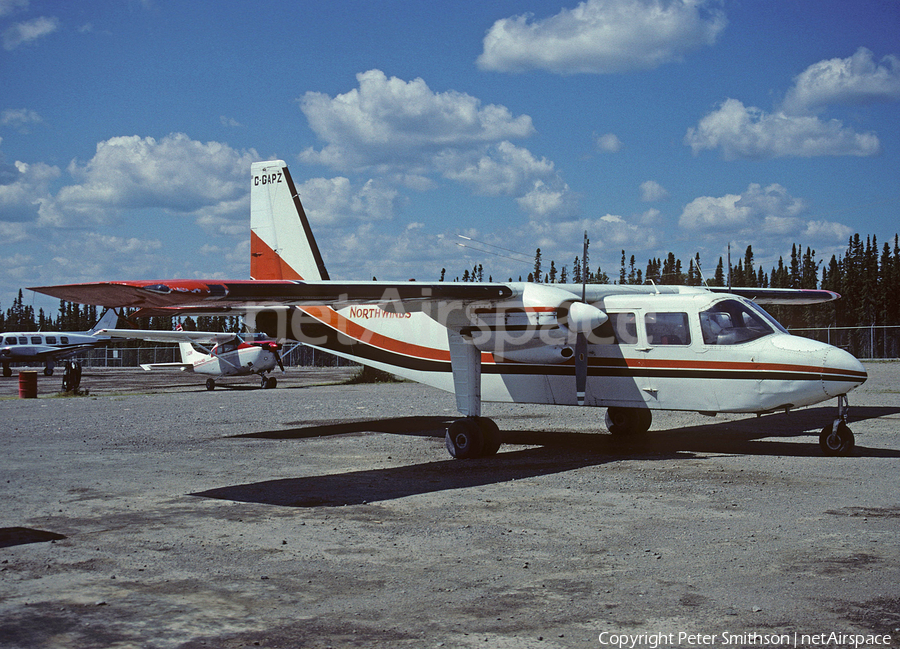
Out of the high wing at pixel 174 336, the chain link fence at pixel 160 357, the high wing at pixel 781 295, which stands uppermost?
the high wing at pixel 781 295

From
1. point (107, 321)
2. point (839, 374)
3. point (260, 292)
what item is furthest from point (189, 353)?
point (839, 374)

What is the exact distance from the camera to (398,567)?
6723 millimetres

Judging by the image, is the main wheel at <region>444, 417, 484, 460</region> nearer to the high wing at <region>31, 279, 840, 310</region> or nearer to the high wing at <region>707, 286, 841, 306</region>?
the high wing at <region>31, 279, 840, 310</region>

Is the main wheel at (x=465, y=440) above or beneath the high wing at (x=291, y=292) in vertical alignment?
beneath

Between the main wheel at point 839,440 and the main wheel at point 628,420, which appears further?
the main wheel at point 628,420

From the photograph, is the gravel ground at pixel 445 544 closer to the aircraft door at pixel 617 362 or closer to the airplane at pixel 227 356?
the aircraft door at pixel 617 362

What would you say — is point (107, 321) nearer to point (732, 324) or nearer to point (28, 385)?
point (28, 385)

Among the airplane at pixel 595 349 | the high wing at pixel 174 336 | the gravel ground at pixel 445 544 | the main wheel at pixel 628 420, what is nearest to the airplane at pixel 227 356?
the high wing at pixel 174 336

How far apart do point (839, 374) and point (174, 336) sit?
28.6 meters

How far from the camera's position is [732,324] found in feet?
42.6

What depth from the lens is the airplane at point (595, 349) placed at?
1221 cm

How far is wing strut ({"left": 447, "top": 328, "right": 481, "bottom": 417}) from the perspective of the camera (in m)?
13.8

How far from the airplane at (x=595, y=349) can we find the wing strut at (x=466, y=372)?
2cm

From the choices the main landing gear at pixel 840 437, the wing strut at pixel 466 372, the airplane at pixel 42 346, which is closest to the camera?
the main landing gear at pixel 840 437
